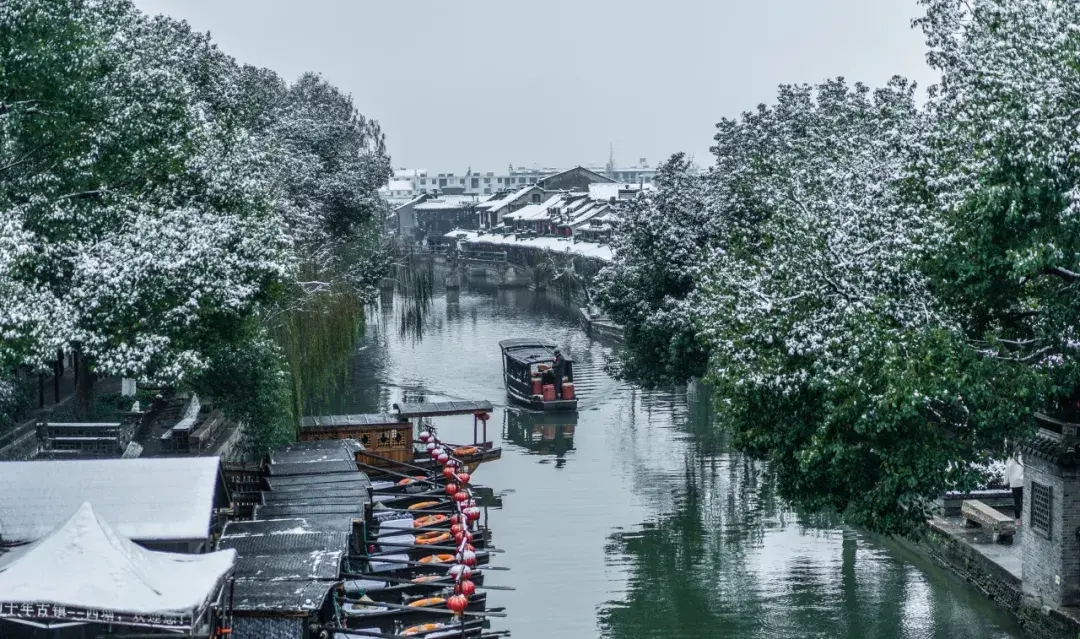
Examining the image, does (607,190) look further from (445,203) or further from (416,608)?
(416,608)

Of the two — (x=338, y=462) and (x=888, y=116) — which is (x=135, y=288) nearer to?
(x=338, y=462)

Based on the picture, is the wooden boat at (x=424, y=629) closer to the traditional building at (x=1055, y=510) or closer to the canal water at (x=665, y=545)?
the canal water at (x=665, y=545)

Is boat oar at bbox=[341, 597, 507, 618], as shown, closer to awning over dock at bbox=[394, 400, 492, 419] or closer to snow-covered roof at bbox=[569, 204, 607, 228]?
awning over dock at bbox=[394, 400, 492, 419]

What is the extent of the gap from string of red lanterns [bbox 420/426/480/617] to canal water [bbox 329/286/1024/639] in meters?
1.66

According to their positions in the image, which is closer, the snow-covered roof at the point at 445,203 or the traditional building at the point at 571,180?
the traditional building at the point at 571,180

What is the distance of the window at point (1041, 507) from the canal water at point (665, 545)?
2.05 metres

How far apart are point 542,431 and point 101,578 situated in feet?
89.5

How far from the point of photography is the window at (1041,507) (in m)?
21.7

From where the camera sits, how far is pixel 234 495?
84.8ft

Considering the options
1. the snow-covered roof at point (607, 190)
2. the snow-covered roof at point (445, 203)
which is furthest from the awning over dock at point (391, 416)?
the snow-covered roof at point (445, 203)

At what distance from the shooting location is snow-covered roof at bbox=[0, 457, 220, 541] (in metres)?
18.5

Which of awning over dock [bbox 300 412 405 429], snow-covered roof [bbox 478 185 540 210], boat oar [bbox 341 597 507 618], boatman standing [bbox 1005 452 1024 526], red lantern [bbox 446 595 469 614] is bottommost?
boat oar [bbox 341 597 507 618]

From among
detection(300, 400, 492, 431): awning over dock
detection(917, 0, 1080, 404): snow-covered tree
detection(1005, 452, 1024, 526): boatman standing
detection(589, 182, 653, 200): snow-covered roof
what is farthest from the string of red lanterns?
detection(589, 182, 653, 200): snow-covered roof

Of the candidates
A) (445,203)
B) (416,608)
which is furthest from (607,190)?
(416,608)
